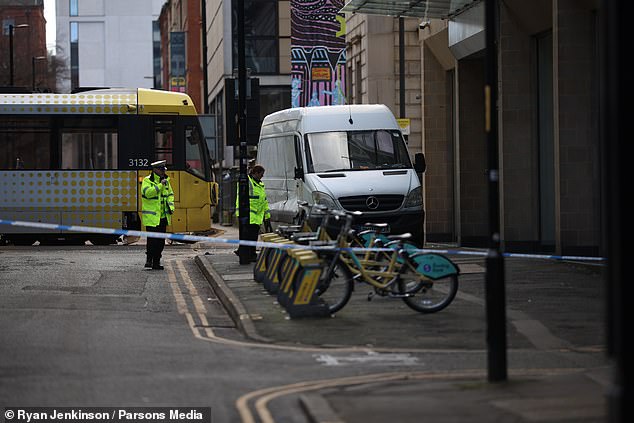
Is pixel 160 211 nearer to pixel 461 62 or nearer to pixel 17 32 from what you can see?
pixel 461 62

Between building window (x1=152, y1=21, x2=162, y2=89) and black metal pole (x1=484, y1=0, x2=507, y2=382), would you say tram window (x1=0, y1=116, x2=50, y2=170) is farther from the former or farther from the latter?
building window (x1=152, y1=21, x2=162, y2=89)

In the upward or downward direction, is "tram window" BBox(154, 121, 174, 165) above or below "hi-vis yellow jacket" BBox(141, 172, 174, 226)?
above

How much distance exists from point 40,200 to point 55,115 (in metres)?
2.21

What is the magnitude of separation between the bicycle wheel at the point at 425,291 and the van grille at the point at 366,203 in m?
7.63

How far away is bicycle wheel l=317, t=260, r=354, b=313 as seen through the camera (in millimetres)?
13977

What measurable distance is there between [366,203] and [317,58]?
18704 millimetres

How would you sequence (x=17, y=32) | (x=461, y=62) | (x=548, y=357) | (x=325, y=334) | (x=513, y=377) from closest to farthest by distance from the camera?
(x=513, y=377)
(x=548, y=357)
(x=325, y=334)
(x=461, y=62)
(x=17, y=32)

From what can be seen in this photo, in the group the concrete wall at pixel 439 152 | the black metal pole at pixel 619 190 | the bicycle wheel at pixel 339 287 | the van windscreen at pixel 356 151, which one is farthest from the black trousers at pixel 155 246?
the black metal pole at pixel 619 190

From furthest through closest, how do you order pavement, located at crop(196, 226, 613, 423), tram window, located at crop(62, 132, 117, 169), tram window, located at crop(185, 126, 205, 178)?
tram window, located at crop(185, 126, 205, 178) < tram window, located at crop(62, 132, 117, 169) < pavement, located at crop(196, 226, 613, 423)

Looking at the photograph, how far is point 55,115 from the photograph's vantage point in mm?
31797

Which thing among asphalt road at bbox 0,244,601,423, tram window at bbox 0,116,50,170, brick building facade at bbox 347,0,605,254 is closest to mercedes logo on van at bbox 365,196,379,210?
brick building facade at bbox 347,0,605,254

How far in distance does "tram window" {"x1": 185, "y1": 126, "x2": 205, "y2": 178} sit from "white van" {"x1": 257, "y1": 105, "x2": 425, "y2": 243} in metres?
7.24

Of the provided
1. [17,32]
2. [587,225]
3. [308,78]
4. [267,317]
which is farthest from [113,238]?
[17,32]

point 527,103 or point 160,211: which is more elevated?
point 527,103
